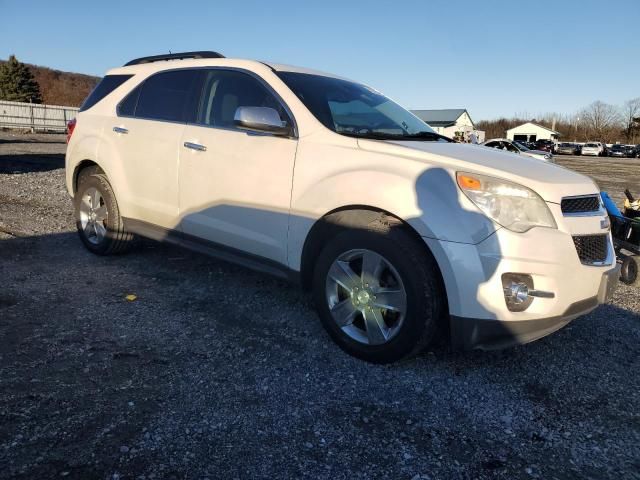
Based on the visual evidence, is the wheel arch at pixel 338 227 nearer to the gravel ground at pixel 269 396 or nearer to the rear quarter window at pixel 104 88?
the gravel ground at pixel 269 396

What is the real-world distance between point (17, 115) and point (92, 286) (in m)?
33.5

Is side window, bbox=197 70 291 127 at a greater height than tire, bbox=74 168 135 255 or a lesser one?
greater

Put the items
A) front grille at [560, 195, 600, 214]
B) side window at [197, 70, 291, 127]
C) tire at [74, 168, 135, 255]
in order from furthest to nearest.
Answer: tire at [74, 168, 135, 255]
side window at [197, 70, 291, 127]
front grille at [560, 195, 600, 214]

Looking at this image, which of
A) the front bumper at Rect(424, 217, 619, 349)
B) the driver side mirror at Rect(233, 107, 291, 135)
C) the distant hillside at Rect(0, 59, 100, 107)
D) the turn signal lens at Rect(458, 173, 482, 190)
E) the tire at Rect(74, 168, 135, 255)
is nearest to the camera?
the front bumper at Rect(424, 217, 619, 349)

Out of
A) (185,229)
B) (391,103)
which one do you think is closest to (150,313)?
(185,229)

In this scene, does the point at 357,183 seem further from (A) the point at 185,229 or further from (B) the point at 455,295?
(A) the point at 185,229

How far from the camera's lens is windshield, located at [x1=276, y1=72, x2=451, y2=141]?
353cm

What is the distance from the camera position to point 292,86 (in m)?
3.68

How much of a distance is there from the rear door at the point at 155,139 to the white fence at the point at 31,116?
29647 millimetres

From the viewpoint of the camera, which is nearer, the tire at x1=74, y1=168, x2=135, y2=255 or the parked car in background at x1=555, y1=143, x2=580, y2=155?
the tire at x1=74, y1=168, x2=135, y2=255

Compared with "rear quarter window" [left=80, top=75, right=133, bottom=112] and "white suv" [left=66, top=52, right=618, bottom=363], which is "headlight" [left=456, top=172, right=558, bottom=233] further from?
"rear quarter window" [left=80, top=75, right=133, bottom=112]

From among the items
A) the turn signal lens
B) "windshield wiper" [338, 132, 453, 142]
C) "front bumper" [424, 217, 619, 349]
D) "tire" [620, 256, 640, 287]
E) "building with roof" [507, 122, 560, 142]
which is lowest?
"tire" [620, 256, 640, 287]

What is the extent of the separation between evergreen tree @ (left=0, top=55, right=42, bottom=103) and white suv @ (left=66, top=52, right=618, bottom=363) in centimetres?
6258

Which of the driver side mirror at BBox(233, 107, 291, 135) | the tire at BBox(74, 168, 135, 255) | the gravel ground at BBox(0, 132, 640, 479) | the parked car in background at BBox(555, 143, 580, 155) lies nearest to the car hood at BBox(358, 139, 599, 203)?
the driver side mirror at BBox(233, 107, 291, 135)
